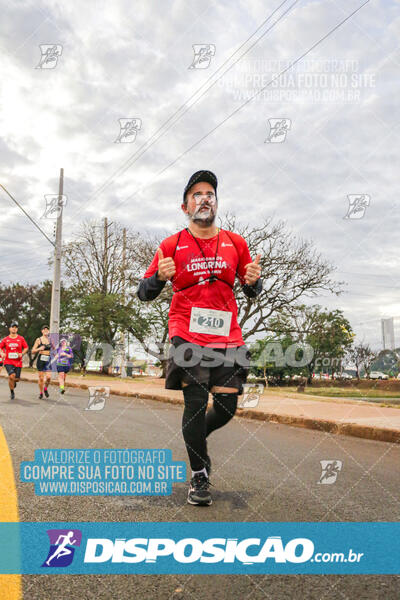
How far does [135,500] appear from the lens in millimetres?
3178

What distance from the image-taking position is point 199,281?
342 cm

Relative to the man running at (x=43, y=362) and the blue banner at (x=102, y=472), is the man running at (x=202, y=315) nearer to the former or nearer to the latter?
the blue banner at (x=102, y=472)

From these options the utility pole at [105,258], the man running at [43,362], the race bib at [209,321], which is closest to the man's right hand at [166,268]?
the race bib at [209,321]

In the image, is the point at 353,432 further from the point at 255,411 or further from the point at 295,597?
the point at 295,597

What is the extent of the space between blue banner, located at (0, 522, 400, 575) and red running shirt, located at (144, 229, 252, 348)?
1186 mm

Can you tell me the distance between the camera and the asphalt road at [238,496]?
195cm

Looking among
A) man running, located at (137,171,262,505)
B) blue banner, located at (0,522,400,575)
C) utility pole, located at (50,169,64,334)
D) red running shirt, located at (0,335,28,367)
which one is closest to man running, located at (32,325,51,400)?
red running shirt, located at (0,335,28,367)

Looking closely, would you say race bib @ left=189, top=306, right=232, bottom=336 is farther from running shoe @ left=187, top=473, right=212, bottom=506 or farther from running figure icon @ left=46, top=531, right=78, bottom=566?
running figure icon @ left=46, top=531, right=78, bottom=566

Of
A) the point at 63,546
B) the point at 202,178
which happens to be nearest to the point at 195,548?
the point at 63,546

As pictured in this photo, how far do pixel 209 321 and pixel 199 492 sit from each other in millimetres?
1054

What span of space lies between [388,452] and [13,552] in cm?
438

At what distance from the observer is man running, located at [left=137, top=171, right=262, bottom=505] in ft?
10.8

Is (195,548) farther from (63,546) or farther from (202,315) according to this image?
(202,315)

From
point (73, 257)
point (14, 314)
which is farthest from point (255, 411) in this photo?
point (14, 314)
